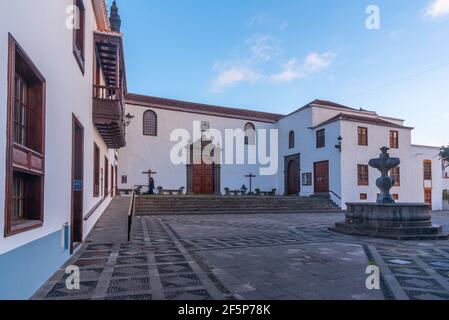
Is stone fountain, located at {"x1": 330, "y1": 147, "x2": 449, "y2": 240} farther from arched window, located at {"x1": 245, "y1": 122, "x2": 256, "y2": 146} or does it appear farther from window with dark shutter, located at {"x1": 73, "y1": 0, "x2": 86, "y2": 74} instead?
arched window, located at {"x1": 245, "y1": 122, "x2": 256, "y2": 146}

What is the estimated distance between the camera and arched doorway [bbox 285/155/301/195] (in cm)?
2464

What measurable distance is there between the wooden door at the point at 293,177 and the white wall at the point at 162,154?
10.2 ft

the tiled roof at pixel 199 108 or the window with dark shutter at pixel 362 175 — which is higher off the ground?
the tiled roof at pixel 199 108

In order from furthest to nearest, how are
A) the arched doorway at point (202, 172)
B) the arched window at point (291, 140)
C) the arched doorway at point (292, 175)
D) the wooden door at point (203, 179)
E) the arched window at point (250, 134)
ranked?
the arched window at point (250, 134) < the arched window at point (291, 140) < the arched doorway at point (292, 175) < the wooden door at point (203, 179) < the arched doorway at point (202, 172)

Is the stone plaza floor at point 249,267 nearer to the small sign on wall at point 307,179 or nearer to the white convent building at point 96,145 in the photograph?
the white convent building at point 96,145

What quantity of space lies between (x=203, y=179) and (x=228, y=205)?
226 inches

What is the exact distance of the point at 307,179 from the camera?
2341 centimetres

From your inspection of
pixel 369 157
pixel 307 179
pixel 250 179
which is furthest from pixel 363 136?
pixel 250 179

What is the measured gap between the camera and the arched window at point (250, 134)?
26.0 meters

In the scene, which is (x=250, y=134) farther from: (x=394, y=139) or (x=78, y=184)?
(x=78, y=184)

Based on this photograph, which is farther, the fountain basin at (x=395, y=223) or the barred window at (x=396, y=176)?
the barred window at (x=396, y=176)

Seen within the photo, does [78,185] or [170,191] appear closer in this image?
[78,185]

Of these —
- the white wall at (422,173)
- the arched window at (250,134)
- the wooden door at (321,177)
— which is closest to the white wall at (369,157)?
the white wall at (422,173)
